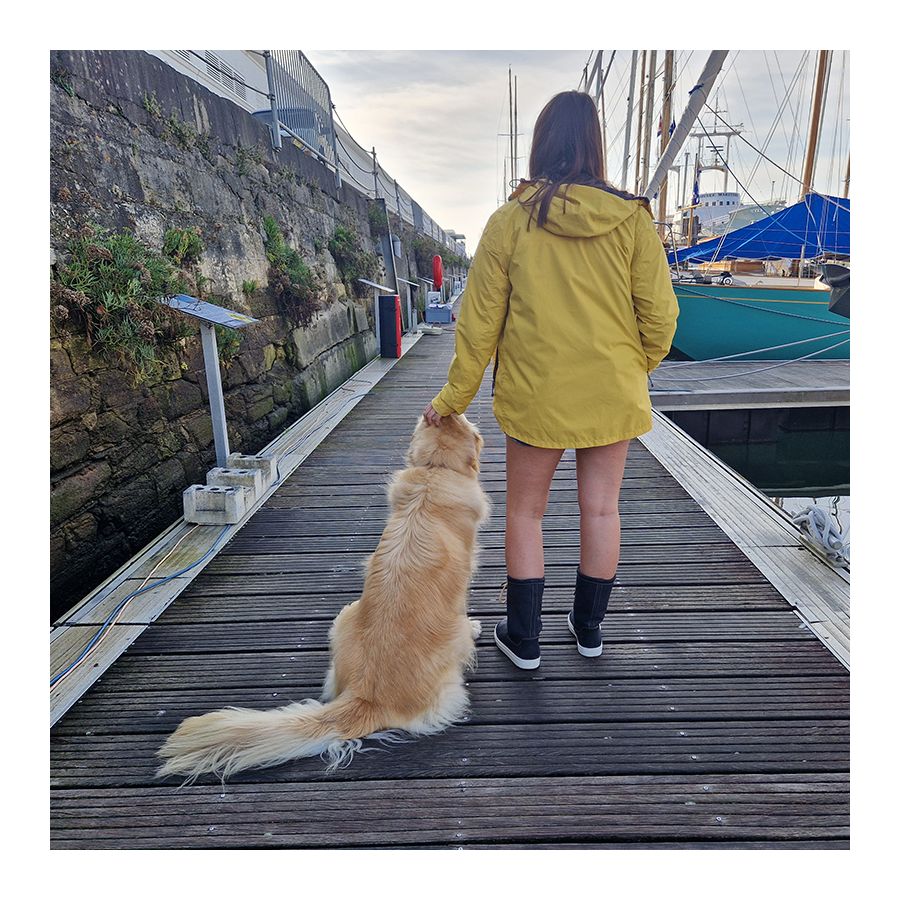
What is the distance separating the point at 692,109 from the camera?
4.38 m

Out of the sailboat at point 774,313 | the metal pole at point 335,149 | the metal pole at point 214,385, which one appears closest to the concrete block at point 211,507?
the metal pole at point 214,385

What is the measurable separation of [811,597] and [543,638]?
1292mm

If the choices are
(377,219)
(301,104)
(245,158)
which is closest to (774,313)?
(377,219)

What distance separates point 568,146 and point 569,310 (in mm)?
539

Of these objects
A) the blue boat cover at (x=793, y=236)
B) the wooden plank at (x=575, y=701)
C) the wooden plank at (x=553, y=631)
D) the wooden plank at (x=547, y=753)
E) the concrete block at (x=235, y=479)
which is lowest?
the wooden plank at (x=547, y=753)

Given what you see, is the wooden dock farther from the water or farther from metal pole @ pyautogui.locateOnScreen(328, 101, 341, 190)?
metal pole @ pyautogui.locateOnScreen(328, 101, 341, 190)

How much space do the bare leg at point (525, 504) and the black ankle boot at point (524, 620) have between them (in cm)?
4

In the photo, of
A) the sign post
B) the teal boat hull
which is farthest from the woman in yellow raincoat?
the teal boat hull

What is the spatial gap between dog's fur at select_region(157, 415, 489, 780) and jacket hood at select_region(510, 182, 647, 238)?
1.04 m

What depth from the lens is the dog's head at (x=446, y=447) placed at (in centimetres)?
229

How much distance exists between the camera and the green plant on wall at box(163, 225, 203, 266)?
3879mm

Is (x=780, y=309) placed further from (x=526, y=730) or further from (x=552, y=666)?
(x=526, y=730)

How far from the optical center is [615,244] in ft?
5.92

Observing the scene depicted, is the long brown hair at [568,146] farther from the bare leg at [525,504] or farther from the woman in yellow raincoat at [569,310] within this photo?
the bare leg at [525,504]
